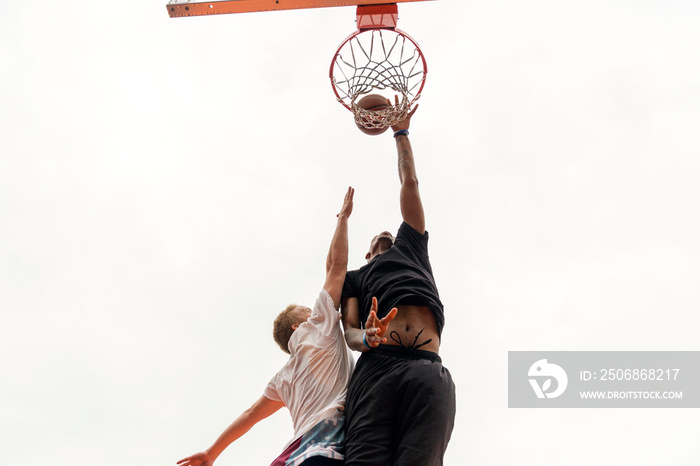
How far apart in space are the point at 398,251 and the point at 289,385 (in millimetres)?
1310

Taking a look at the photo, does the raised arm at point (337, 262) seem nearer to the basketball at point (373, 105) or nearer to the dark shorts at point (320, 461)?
the basketball at point (373, 105)

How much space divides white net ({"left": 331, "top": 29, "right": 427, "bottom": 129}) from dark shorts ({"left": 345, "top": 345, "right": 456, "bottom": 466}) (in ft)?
6.98

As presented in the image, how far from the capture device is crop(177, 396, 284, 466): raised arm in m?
4.53

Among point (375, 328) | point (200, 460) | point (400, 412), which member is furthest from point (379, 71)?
point (200, 460)

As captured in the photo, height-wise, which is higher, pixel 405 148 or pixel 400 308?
pixel 405 148

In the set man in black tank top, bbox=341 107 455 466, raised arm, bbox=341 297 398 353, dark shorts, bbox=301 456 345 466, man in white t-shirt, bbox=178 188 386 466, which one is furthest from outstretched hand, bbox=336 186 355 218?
dark shorts, bbox=301 456 345 466

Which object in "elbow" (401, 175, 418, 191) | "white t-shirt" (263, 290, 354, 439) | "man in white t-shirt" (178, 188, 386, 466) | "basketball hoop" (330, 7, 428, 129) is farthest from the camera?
"basketball hoop" (330, 7, 428, 129)

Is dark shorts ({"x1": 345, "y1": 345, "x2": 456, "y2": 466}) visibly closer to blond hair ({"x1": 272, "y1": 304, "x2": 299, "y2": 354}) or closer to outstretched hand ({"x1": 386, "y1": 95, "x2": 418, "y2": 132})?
blond hair ({"x1": 272, "y1": 304, "x2": 299, "y2": 354})

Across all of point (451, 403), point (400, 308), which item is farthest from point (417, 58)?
point (451, 403)

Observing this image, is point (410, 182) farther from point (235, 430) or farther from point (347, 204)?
point (235, 430)

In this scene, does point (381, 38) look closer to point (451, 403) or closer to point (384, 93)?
point (384, 93)

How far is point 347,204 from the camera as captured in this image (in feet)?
16.3

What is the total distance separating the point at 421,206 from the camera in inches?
181

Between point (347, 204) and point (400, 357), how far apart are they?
5.40 feet
